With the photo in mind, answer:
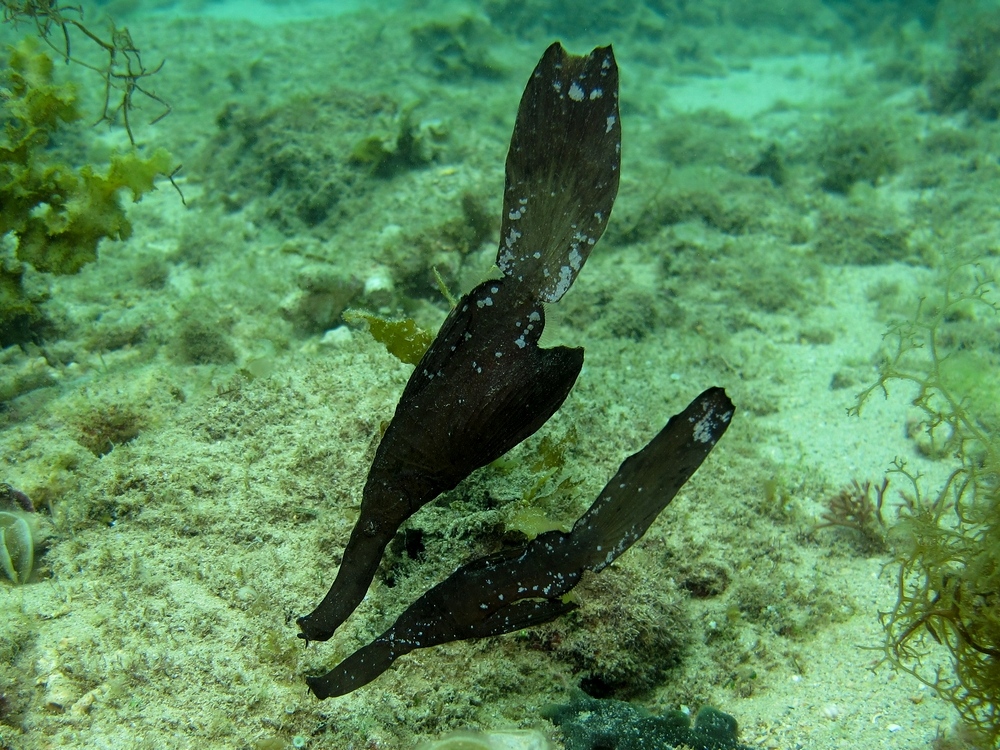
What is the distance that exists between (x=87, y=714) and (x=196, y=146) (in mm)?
9772

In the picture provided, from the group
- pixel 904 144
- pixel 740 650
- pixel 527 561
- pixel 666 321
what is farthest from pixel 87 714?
pixel 904 144

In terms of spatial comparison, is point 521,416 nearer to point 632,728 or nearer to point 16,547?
point 632,728

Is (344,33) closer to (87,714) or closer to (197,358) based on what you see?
(197,358)

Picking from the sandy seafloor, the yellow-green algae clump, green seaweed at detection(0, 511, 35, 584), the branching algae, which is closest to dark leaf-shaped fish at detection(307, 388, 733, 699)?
the branching algae

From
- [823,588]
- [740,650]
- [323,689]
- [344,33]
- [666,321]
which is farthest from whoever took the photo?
[344,33]

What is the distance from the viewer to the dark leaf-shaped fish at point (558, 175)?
84.9 inches

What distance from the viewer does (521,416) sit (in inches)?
82.7

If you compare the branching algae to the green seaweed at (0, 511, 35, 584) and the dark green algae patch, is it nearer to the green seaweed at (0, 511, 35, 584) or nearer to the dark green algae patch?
the dark green algae patch

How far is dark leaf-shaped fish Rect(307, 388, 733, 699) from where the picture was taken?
1.88 metres

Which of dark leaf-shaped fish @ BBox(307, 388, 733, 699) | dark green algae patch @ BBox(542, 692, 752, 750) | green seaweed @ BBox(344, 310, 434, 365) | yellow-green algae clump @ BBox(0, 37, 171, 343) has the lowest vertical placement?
dark green algae patch @ BBox(542, 692, 752, 750)

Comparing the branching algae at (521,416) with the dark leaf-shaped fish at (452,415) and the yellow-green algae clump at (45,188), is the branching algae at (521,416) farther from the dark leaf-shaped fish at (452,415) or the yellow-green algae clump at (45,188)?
the yellow-green algae clump at (45,188)

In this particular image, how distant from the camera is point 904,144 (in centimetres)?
1009

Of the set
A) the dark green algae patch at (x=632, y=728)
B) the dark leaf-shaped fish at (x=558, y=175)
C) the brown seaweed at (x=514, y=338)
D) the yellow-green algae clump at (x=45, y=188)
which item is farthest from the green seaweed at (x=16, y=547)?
the dark leaf-shaped fish at (x=558, y=175)

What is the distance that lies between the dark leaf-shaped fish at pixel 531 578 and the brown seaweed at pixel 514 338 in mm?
203
